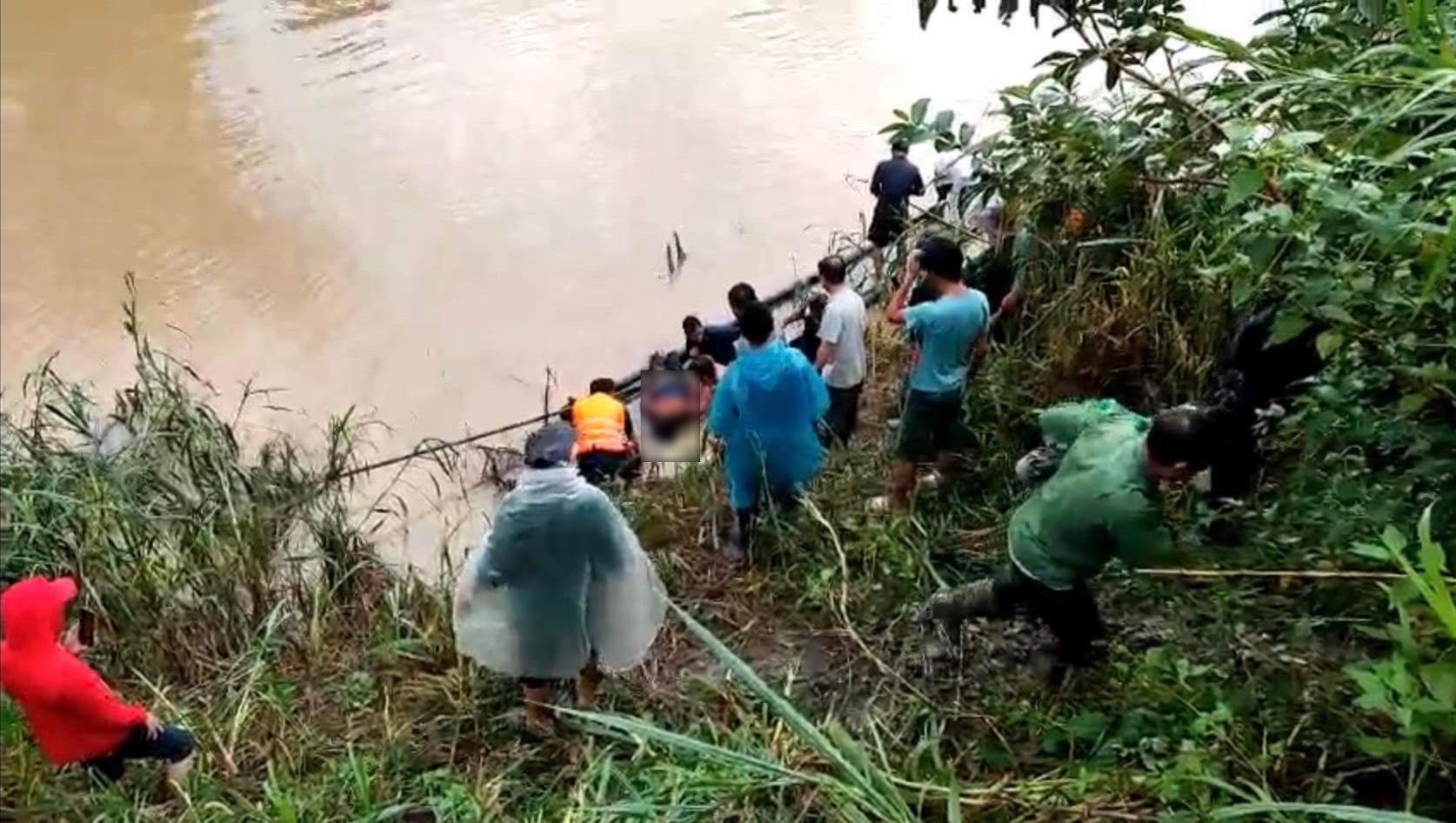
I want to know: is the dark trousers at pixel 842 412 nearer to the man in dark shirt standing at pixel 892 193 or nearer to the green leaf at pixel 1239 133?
the man in dark shirt standing at pixel 892 193

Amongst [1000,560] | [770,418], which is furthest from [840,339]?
[1000,560]

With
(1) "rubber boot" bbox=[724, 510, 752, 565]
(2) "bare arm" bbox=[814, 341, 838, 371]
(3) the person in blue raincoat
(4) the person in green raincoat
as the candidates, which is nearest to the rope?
(2) "bare arm" bbox=[814, 341, 838, 371]

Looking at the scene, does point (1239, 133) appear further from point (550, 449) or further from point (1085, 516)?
point (550, 449)

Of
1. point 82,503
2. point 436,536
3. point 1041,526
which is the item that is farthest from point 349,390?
point 1041,526

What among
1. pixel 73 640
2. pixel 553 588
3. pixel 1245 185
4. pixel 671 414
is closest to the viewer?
pixel 1245 185

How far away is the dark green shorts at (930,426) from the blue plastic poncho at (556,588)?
1.08 metres

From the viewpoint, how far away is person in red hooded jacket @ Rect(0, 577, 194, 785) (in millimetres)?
3141

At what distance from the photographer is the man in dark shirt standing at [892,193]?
20.7 feet

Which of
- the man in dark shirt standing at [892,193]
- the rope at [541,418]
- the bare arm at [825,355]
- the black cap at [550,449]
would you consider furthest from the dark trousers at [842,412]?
the black cap at [550,449]

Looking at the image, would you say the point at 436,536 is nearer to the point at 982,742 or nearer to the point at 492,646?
the point at 492,646

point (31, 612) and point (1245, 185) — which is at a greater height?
point (1245, 185)

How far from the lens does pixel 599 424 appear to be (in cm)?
498

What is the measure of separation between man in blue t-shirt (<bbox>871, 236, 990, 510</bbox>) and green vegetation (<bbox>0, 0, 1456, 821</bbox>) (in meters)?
0.15

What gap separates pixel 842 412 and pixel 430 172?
4.41 m
